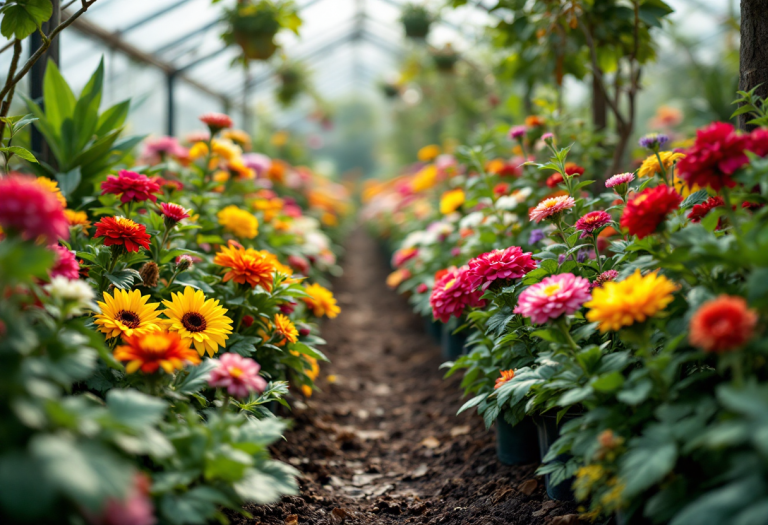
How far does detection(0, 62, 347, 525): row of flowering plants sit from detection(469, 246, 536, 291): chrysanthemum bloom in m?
0.65

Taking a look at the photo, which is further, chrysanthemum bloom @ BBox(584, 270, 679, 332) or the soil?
the soil

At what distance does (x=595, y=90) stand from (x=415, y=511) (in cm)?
268

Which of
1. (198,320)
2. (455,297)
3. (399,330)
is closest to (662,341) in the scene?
(455,297)

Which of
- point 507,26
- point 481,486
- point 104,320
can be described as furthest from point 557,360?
point 507,26

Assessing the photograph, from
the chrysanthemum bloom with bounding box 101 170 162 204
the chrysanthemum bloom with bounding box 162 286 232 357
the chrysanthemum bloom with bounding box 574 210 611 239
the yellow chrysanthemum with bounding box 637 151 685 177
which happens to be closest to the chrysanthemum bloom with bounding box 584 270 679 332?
the chrysanthemum bloom with bounding box 574 210 611 239

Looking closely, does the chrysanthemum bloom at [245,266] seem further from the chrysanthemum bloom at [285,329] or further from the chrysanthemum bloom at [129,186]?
the chrysanthemum bloom at [129,186]

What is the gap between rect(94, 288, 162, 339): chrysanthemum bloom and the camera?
1.30 m

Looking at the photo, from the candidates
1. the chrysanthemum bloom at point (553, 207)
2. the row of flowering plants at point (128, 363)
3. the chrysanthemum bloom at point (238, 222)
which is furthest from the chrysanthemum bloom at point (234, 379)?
the chrysanthemum bloom at point (238, 222)

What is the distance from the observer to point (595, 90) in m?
3.15

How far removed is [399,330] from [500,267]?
256cm

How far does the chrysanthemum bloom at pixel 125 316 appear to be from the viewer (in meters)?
1.30

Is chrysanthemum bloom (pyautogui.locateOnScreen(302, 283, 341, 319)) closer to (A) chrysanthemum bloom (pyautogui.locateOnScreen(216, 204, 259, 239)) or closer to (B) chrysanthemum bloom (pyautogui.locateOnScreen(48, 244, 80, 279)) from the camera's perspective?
(A) chrysanthemum bloom (pyautogui.locateOnScreen(216, 204, 259, 239))

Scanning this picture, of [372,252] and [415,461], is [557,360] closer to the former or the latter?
[415,461]

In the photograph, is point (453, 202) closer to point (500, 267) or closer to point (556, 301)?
point (500, 267)
